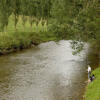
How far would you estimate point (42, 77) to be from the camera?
3588 centimetres

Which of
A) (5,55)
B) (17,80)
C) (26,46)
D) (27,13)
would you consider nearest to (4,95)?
(17,80)

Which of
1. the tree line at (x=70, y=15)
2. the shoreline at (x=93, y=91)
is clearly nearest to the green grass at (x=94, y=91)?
the shoreline at (x=93, y=91)

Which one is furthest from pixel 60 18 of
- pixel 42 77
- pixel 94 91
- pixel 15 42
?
pixel 94 91

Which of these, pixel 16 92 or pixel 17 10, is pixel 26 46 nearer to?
pixel 17 10

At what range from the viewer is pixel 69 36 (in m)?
40.4

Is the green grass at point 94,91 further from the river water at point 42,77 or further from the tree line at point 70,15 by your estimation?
the tree line at point 70,15

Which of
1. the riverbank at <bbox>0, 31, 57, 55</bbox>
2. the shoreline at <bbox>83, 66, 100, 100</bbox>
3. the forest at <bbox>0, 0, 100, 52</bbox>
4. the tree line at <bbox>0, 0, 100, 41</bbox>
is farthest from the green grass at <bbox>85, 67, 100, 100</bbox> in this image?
the riverbank at <bbox>0, 31, 57, 55</bbox>

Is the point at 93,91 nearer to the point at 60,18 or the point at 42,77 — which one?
the point at 42,77

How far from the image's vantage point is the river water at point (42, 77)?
2844 cm

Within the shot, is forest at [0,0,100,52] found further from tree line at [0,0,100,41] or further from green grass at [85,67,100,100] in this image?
green grass at [85,67,100,100]

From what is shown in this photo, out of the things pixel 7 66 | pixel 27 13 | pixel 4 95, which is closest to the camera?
pixel 4 95

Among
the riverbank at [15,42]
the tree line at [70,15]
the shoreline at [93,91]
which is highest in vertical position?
the tree line at [70,15]

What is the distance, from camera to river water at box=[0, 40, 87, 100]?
28.4 meters

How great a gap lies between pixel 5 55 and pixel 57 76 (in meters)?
22.3
